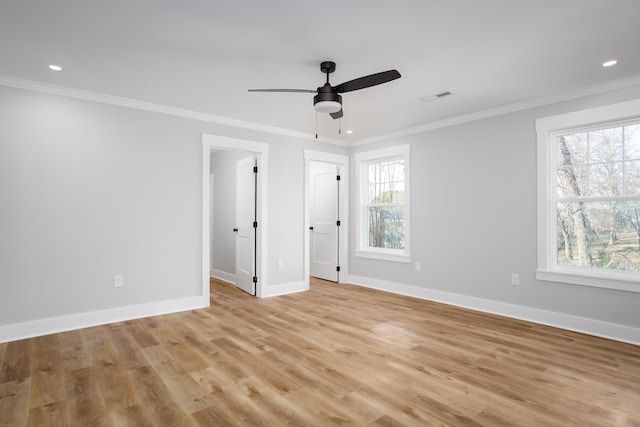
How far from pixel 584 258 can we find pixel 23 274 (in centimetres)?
590

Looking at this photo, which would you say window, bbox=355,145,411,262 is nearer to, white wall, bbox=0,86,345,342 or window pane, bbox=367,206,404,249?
window pane, bbox=367,206,404,249

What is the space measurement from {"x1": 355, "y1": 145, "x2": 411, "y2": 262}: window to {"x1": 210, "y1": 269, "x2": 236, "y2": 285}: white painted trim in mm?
2281

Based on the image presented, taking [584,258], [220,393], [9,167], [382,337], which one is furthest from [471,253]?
[9,167]

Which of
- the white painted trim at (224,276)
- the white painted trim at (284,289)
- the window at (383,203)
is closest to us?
the white painted trim at (284,289)

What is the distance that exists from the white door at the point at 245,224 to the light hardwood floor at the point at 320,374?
54.0 inches

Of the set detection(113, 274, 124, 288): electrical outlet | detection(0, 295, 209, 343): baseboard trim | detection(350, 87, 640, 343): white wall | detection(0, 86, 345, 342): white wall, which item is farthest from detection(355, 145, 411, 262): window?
detection(113, 274, 124, 288): electrical outlet

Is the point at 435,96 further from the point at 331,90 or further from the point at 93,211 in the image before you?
the point at 93,211

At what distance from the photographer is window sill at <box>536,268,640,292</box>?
3.39m

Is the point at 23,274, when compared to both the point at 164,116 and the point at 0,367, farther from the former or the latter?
the point at 164,116

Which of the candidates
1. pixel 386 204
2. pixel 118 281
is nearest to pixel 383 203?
pixel 386 204

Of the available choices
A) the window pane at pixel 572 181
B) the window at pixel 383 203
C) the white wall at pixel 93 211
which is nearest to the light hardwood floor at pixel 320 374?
the white wall at pixel 93 211

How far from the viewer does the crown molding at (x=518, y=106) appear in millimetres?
3465

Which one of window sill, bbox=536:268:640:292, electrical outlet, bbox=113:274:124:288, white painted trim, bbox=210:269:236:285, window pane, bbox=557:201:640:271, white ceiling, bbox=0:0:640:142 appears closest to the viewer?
white ceiling, bbox=0:0:640:142

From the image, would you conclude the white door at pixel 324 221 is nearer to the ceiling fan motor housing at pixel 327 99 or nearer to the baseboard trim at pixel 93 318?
the baseboard trim at pixel 93 318
